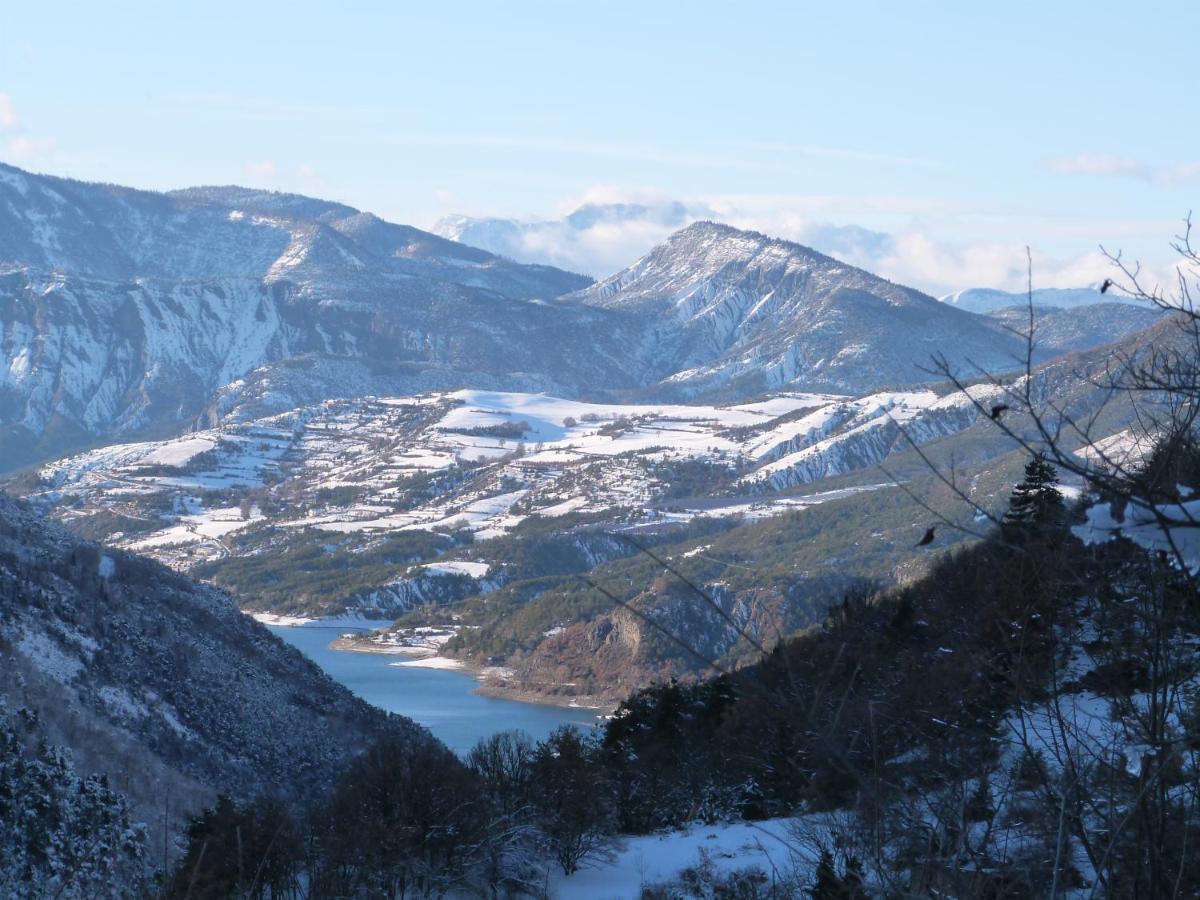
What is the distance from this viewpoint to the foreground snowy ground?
28.7 m

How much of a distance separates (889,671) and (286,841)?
14.2 m

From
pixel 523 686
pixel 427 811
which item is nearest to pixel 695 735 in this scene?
pixel 427 811

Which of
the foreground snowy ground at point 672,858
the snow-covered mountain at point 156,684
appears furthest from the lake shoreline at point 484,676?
the foreground snowy ground at point 672,858

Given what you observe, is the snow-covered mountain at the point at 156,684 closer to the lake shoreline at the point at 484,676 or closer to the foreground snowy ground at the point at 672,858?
the foreground snowy ground at the point at 672,858

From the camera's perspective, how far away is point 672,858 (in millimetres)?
31484

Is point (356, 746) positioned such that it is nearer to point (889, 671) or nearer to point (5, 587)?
point (5, 587)

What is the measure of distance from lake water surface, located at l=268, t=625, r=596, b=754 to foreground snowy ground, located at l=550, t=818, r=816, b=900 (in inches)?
2424

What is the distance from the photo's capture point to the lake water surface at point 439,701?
4407 inches

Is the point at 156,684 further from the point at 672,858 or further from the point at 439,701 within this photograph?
the point at 439,701

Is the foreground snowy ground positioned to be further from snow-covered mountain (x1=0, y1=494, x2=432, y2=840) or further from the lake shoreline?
the lake shoreline

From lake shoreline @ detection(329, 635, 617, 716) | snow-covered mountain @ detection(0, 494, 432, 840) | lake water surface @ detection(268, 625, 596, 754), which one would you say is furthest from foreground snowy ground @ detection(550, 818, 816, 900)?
lake shoreline @ detection(329, 635, 617, 716)

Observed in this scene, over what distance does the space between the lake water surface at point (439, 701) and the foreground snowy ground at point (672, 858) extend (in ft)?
202

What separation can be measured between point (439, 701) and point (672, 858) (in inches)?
4008

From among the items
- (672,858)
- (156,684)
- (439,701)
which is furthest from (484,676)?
(672,858)
